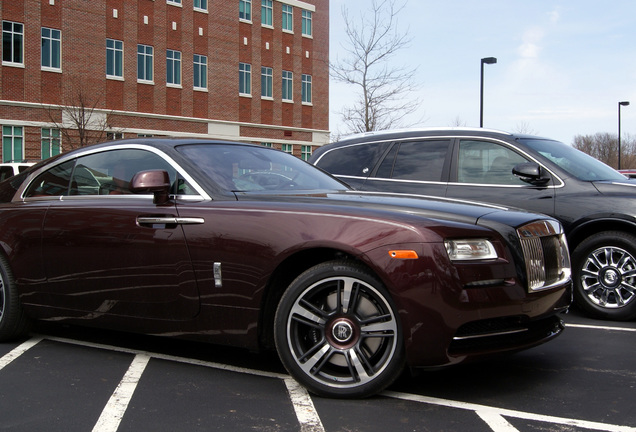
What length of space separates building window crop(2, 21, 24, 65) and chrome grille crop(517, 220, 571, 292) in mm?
31079

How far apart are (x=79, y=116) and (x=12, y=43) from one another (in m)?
4.44

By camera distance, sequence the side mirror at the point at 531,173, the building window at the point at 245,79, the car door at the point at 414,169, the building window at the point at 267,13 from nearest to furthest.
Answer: the side mirror at the point at 531,173 → the car door at the point at 414,169 → the building window at the point at 245,79 → the building window at the point at 267,13

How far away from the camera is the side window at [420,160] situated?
290 inches

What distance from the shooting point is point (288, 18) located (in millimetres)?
42719

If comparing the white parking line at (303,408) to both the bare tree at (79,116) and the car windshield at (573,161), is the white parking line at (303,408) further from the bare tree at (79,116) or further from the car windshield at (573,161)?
the bare tree at (79,116)

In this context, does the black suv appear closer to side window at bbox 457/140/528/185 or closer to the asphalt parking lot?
side window at bbox 457/140/528/185

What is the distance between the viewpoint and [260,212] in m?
4.06

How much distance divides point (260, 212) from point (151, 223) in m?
0.83

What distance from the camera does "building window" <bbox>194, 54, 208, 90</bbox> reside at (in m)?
37.8

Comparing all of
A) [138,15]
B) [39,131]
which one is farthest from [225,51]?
[39,131]

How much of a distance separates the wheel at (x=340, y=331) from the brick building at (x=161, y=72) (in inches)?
1120

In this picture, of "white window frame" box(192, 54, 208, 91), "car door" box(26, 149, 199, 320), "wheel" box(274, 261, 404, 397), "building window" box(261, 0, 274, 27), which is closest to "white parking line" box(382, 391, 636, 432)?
"wheel" box(274, 261, 404, 397)

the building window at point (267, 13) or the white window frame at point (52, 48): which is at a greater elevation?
the building window at point (267, 13)

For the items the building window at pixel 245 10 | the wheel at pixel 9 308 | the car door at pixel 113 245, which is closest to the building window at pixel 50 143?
the building window at pixel 245 10
